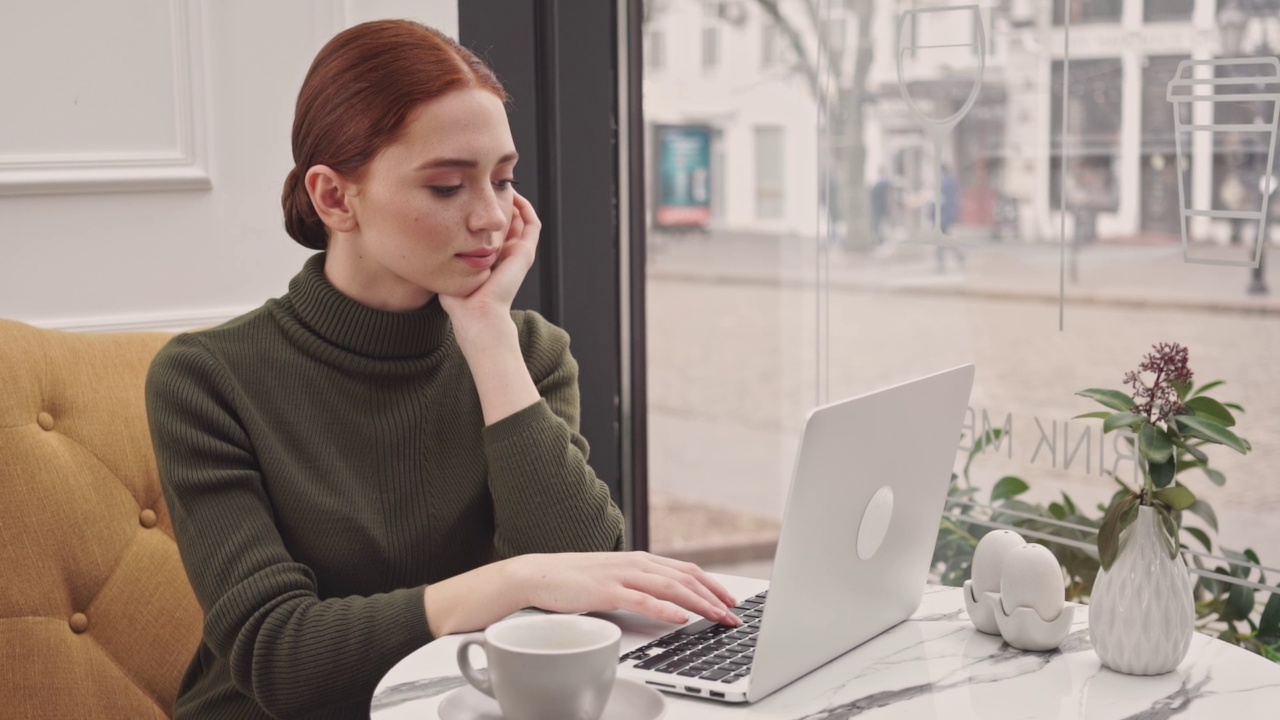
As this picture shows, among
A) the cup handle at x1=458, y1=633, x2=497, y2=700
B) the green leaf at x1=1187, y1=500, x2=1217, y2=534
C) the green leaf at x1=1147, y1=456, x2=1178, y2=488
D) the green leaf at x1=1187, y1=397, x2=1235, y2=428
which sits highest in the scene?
the green leaf at x1=1187, y1=397, x2=1235, y2=428

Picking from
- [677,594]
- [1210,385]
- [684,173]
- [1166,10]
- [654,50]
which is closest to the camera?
[677,594]

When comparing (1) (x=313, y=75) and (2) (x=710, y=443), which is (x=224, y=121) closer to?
(1) (x=313, y=75)

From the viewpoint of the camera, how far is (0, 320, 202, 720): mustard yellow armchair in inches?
60.3

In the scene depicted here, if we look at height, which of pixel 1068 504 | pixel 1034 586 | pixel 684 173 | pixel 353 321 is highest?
pixel 684 173

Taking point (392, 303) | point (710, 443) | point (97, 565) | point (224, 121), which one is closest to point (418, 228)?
point (392, 303)

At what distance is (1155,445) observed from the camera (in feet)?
3.71

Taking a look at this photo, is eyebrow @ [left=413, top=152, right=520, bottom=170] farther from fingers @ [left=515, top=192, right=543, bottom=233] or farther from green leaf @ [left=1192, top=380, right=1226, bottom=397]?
green leaf @ [left=1192, top=380, right=1226, bottom=397]

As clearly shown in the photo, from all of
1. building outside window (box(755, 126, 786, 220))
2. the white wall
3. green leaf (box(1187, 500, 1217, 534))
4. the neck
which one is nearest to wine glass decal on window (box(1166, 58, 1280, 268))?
green leaf (box(1187, 500, 1217, 534))

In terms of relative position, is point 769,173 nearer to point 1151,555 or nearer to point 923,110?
point 923,110

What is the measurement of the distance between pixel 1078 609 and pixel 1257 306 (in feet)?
2.20

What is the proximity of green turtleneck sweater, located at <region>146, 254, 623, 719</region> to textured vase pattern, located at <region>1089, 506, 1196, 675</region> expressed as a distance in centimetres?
60

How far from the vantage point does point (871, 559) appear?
113 cm

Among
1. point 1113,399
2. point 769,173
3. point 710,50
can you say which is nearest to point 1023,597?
point 1113,399

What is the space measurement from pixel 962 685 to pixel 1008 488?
0.97 m
